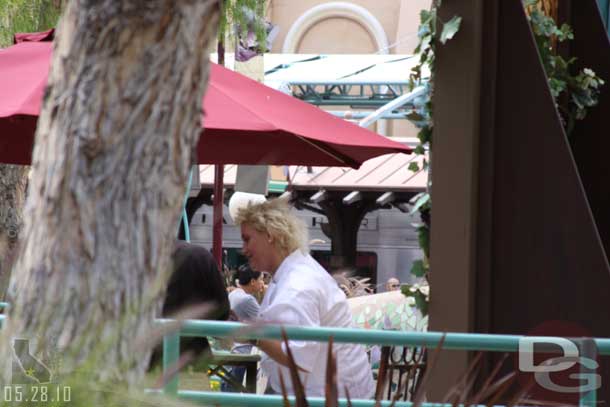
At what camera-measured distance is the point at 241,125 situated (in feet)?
15.6

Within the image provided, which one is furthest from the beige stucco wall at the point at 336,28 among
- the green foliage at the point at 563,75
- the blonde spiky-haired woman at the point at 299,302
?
the blonde spiky-haired woman at the point at 299,302

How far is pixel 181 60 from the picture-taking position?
2.24m

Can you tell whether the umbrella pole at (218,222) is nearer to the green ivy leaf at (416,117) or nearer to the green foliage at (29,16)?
the green foliage at (29,16)

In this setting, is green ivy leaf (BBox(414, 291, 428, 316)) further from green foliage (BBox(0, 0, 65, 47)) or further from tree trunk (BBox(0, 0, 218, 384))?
green foliage (BBox(0, 0, 65, 47))

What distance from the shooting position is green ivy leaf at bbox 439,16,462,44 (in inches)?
161

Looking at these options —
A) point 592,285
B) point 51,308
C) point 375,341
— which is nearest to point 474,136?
point 592,285

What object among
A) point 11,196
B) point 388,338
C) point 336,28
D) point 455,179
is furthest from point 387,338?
point 336,28

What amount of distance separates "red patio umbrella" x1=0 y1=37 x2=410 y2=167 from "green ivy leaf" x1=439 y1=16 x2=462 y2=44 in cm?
93

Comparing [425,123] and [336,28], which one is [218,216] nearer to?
[425,123]

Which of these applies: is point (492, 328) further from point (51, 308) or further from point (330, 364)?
point (51, 308)
